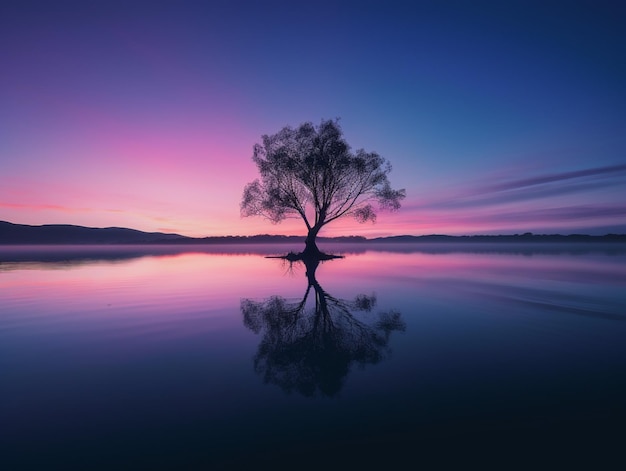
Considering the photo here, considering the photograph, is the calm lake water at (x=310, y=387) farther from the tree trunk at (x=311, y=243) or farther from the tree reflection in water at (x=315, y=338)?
the tree trunk at (x=311, y=243)

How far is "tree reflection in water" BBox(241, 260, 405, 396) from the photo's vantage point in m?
5.83

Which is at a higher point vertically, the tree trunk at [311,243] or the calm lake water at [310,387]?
the tree trunk at [311,243]

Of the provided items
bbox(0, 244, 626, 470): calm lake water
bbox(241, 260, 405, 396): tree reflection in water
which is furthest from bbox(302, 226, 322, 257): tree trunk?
bbox(0, 244, 626, 470): calm lake water

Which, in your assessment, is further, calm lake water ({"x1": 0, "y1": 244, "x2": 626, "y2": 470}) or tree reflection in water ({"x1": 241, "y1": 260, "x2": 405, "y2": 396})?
tree reflection in water ({"x1": 241, "y1": 260, "x2": 405, "y2": 396})

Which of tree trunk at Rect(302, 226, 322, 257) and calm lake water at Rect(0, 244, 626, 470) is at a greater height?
tree trunk at Rect(302, 226, 322, 257)

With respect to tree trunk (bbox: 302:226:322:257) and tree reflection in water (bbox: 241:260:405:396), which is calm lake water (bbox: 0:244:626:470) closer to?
tree reflection in water (bbox: 241:260:405:396)

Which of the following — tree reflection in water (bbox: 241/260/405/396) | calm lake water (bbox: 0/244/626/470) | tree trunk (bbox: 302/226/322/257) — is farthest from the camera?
tree trunk (bbox: 302/226/322/257)

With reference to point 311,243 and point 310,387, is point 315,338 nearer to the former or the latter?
point 310,387

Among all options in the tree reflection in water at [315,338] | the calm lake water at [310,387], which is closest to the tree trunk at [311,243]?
the tree reflection in water at [315,338]

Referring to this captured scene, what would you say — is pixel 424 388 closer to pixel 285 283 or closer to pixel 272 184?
pixel 285 283

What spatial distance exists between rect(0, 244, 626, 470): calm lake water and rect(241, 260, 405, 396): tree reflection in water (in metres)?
0.05

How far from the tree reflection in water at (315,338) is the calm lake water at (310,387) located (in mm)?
53

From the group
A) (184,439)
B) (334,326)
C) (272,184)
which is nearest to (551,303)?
(334,326)

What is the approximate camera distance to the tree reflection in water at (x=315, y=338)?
583 cm
